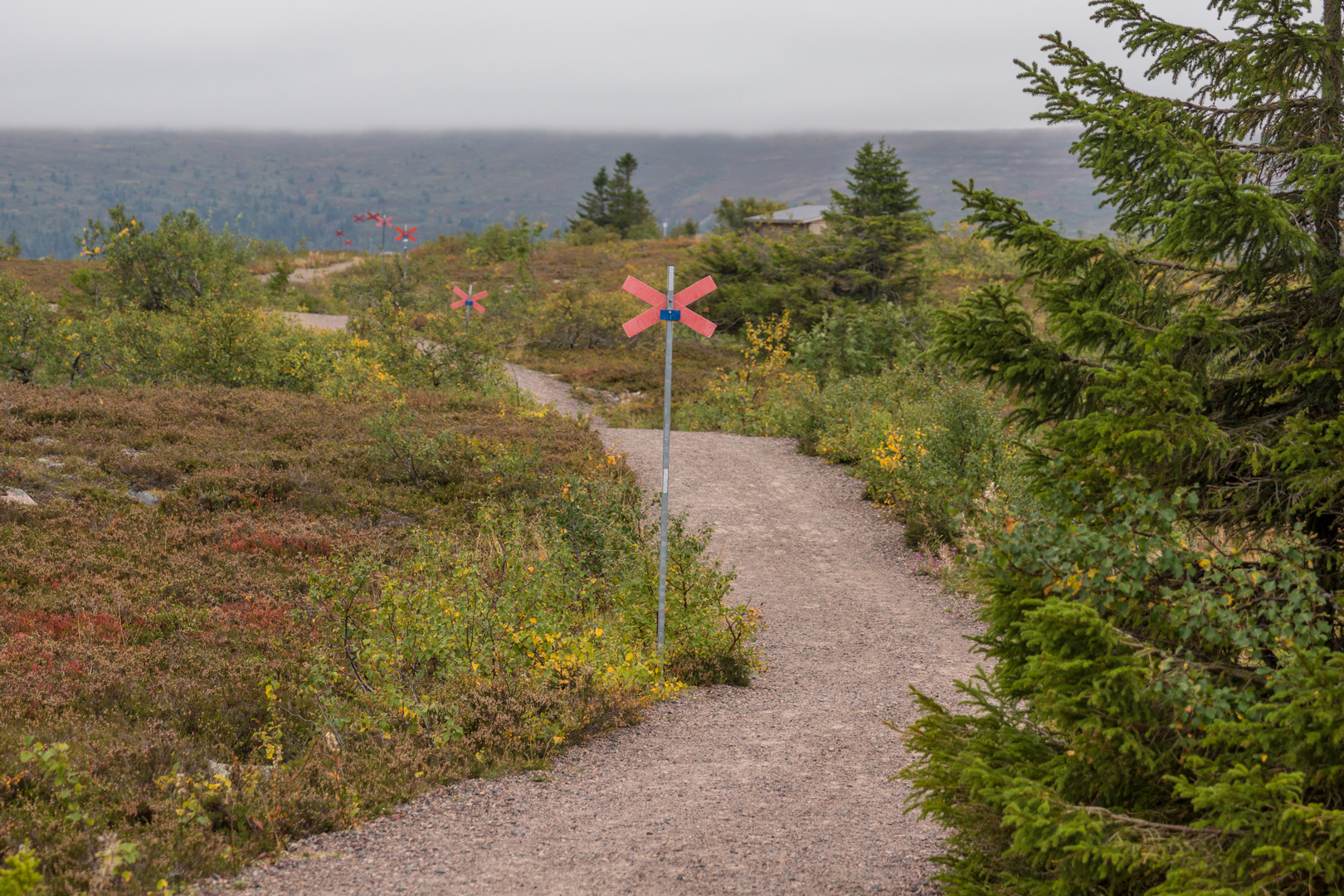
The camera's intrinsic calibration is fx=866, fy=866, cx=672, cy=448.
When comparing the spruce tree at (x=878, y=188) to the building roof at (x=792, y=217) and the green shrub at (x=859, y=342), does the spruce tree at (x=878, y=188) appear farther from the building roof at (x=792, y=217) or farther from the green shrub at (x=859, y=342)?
the building roof at (x=792, y=217)

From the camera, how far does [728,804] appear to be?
4.85m

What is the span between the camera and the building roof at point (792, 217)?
50625mm

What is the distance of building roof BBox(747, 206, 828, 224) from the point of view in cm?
5062

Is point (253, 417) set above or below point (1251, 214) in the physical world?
below

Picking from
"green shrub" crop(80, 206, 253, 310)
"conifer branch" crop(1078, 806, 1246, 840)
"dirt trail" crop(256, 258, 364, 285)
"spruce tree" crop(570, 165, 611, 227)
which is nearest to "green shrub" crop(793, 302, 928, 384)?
"green shrub" crop(80, 206, 253, 310)

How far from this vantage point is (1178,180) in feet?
9.71

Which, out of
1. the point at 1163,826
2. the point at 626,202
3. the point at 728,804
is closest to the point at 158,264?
the point at 728,804

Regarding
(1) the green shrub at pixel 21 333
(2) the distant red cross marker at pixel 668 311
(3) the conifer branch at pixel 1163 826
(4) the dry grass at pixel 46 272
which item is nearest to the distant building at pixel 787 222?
(4) the dry grass at pixel 46 272

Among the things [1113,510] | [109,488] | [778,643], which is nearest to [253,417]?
[109,488]

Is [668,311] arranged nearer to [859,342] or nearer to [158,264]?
[859,342]

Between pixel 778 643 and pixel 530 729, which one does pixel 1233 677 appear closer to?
pixel 530 729

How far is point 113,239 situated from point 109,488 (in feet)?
44.1

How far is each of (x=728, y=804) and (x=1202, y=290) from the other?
348 cm

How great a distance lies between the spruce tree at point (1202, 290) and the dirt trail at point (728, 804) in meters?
2.26
